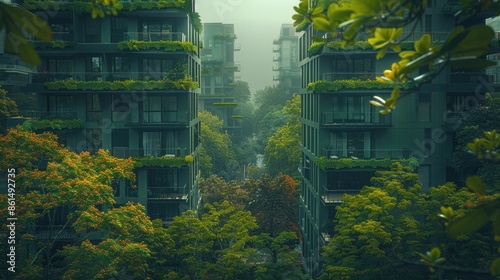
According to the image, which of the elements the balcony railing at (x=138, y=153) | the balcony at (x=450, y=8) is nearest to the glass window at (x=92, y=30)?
the balcony railing at (x=138, y=153)

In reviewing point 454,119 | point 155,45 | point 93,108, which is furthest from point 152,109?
point 454,119

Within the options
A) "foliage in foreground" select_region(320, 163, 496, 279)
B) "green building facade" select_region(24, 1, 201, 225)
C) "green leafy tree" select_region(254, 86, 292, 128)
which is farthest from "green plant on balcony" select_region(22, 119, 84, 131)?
"green leafy tree" select_region(254, 86, 292, 128)

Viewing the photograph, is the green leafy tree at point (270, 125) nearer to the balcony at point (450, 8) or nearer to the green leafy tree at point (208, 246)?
the balcony at point (450, 8)

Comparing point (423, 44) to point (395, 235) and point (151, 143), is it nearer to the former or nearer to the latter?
point (395, 235)

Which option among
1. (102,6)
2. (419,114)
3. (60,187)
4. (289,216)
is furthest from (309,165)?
(102,6)

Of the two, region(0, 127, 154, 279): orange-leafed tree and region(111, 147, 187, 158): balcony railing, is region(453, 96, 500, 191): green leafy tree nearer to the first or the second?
region(111, 147, 187, 158): balcony railing
